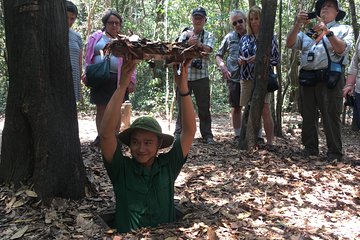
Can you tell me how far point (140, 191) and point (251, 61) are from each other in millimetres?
3703

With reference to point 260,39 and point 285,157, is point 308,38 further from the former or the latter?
point 285,157

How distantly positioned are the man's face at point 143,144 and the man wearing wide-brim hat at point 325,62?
3176 millimetres

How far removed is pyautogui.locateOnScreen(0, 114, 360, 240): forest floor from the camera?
3.25 m

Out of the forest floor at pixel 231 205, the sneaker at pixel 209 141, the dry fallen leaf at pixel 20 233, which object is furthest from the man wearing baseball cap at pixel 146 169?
the sneaker at pixel 209 141

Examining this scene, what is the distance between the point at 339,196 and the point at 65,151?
286 centimetres

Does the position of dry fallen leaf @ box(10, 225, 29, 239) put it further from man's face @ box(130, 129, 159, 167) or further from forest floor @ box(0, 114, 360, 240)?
man's face @ box(130, 129, 159, 167)

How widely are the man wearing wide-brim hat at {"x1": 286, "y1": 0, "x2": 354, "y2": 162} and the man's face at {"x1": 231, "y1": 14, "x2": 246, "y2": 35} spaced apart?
4.59 ft

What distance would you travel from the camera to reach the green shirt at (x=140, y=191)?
339 centimetres

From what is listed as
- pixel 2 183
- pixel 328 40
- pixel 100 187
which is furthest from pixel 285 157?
pixel 2 183

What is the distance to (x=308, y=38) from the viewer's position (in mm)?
5844

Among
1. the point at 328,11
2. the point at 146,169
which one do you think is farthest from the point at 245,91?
the point at 146,169

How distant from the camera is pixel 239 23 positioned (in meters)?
7.10

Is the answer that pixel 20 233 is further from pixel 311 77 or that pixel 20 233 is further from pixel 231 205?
pixel 311 77

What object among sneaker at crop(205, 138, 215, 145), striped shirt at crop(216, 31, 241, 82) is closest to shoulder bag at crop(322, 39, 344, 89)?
striped shirt at crop(216, 31, 241, 82)
